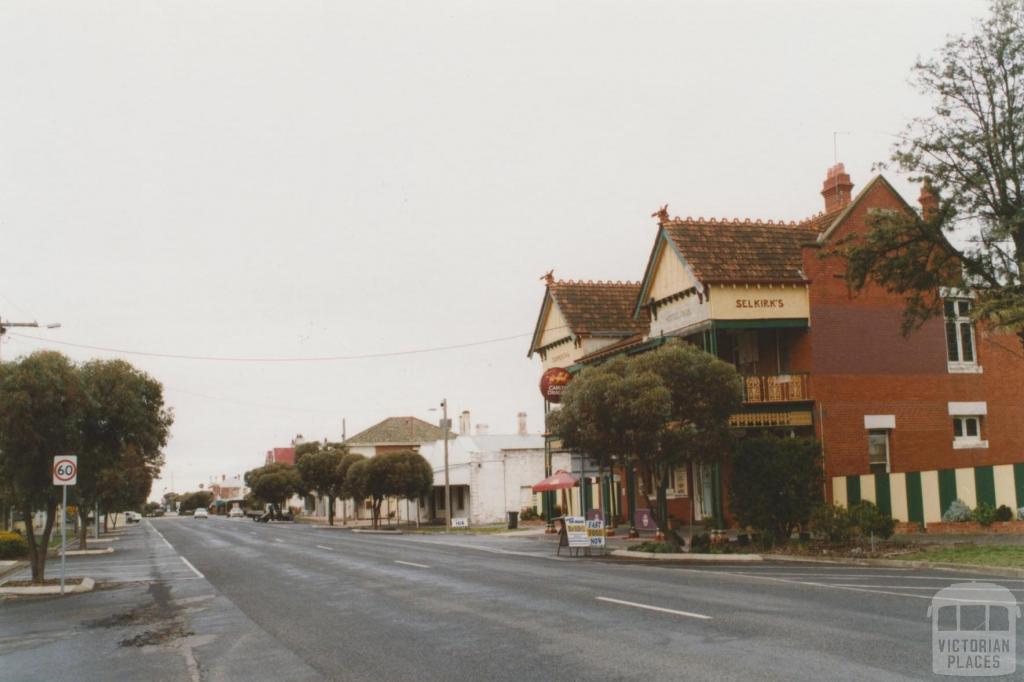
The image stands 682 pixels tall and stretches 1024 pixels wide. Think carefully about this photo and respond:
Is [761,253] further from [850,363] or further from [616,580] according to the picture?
[616,580]

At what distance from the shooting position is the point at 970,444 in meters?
31.3

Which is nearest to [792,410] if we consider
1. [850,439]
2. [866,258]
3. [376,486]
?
[850,439]

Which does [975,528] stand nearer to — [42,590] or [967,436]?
[967,436]

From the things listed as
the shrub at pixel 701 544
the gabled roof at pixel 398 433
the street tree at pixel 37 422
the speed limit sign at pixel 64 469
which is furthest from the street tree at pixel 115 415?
the gabled roof at pixel 398 433

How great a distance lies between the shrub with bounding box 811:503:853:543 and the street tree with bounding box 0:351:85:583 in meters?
17.8

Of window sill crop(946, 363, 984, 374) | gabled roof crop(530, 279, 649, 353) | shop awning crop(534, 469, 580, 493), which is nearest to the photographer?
window sill crop(946, 363, 984, 374)

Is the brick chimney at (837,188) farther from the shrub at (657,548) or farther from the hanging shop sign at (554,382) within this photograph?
the shrub at (657,548)

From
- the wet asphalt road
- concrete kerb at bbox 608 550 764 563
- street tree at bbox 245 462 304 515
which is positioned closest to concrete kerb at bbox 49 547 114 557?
the wet asphalt road

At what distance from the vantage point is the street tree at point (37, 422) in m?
20.2

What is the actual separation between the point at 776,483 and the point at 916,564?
248 inches

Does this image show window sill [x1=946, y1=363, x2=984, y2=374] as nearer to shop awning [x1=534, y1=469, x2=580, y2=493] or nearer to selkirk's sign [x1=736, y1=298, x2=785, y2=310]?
selkirk's sign [x1=736, y1=298, x2=785, y2=310]

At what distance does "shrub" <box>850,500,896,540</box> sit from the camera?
74.2 feet

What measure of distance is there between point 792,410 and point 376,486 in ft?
118

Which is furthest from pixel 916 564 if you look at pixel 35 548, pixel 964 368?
pixel 35 548
